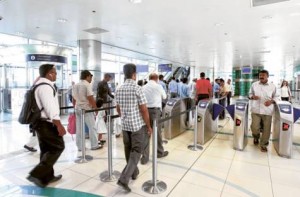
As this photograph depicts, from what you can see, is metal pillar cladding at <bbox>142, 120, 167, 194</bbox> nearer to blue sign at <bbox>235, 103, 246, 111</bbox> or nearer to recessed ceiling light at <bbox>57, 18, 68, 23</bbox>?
blue sign at <bbox>235, 103, 246, 111</bbox>

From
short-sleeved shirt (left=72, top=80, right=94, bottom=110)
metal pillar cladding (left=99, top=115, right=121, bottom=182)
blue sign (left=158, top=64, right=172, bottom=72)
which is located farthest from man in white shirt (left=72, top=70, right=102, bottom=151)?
blue sign (left=158, top=64, right=172, bottom=72)

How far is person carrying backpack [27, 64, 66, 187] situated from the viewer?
2.45m

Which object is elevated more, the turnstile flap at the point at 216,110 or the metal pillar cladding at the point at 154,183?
the turnstile flap at the point at 216,110

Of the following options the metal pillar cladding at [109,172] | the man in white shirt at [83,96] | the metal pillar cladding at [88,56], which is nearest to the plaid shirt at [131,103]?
the metal pillar cladding at [109,172]

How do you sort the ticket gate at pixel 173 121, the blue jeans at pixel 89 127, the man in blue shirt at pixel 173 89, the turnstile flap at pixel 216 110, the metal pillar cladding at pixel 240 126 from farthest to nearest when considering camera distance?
the man in blue shirt at pixel 173 89
the turnstile flap at pixel 216 110
the ticket gate at pixel 173 121
the metal pillar cladding at pixel 240 126
the blue jeans at pixel 89 127

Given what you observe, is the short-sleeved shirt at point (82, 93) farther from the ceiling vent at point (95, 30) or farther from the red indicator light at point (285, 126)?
the red indicator light at point (285, 126)

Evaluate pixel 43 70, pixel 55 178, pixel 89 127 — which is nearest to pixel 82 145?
pixel 89 127

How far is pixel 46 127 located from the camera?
8.30ft

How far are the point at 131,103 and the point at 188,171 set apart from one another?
1.54m

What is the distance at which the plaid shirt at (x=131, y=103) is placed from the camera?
2.41 m

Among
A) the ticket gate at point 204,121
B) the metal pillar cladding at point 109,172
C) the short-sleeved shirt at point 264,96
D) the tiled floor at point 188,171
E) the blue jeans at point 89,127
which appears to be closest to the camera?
the tiled floor at point 188,171

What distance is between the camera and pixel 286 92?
8789 mm

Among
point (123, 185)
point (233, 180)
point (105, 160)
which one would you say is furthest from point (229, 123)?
point (123, 185)

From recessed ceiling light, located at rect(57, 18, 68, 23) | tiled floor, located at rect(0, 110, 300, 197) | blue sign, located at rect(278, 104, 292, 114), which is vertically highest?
recessed ceiling light, located at rect(57, 18, 68, 23)
